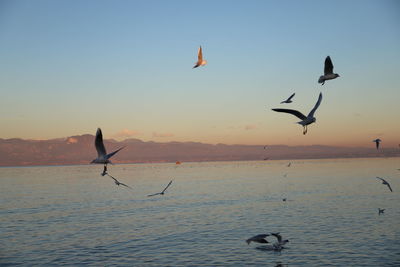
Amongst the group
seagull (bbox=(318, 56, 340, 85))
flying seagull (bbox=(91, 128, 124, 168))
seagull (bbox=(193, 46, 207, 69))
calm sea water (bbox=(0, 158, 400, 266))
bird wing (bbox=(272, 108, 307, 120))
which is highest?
seagull (bbox=(193, 46, 207, 69))

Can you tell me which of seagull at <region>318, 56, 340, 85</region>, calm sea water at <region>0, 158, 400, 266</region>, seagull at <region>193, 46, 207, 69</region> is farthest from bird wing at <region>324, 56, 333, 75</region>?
calm sea water at <region>0, 158, 400, 266</region>

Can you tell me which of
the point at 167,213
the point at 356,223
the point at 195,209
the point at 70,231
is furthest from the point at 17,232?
the point at 356,223

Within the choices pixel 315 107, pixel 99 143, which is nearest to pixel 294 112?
pixel 315 107

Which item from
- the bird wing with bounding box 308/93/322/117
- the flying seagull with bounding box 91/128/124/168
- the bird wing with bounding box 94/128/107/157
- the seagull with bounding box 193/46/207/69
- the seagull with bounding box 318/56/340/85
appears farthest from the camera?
the seagull with bounding box 193/46/207/69

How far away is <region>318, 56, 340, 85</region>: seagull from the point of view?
17.4 meters

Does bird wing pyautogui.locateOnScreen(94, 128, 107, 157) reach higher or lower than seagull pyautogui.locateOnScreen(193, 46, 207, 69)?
lower

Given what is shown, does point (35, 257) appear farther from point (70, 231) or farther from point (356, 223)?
point (356, 223)

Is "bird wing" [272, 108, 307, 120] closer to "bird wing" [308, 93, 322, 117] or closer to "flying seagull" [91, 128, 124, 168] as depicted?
"bird wing" [308, 93, 322, 117]

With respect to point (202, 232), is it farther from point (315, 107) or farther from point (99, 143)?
point (315, 107)

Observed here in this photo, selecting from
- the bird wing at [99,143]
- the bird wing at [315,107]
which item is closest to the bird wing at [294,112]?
the bird wing at [315,107]

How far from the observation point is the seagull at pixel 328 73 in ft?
57.2

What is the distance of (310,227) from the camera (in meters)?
36.1

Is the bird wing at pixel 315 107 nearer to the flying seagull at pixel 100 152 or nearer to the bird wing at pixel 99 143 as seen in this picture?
the flying seagull at pixel 100 152

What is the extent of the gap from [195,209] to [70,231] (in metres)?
17.3
